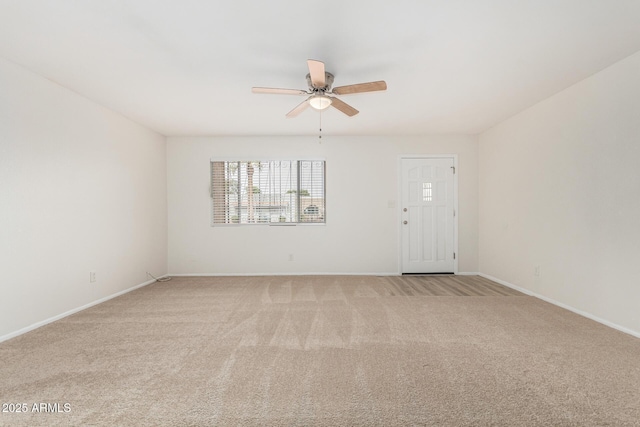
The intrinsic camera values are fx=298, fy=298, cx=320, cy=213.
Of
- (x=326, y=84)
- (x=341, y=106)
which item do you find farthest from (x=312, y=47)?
(x=341, y=106)

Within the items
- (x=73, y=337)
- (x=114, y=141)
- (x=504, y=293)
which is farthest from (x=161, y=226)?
(x=504, y=293)

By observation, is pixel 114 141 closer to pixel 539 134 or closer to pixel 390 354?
pixel 390 354

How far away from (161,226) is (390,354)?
14.6 feet

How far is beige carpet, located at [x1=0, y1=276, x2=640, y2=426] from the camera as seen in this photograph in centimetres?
162

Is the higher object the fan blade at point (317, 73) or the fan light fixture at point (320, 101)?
the fan blade at point (317, 73)

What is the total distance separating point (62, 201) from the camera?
3213 mm

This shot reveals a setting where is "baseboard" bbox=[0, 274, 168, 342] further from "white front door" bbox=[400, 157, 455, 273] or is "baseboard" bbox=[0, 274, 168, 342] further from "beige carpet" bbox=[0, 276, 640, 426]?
"white front door" bbox=[400, 157, 455, 273]

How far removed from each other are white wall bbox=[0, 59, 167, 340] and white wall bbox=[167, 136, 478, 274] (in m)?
0.74

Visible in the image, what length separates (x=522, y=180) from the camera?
4.13 meters

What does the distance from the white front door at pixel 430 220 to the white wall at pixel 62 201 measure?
14.4ft

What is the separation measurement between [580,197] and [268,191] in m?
4.32

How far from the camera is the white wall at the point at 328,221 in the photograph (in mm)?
5301

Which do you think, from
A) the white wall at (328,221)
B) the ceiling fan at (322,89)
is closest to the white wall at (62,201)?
the white wall at (328,221)

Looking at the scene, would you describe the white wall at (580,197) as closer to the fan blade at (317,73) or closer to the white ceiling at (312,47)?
the white ceiling at (312,47)
